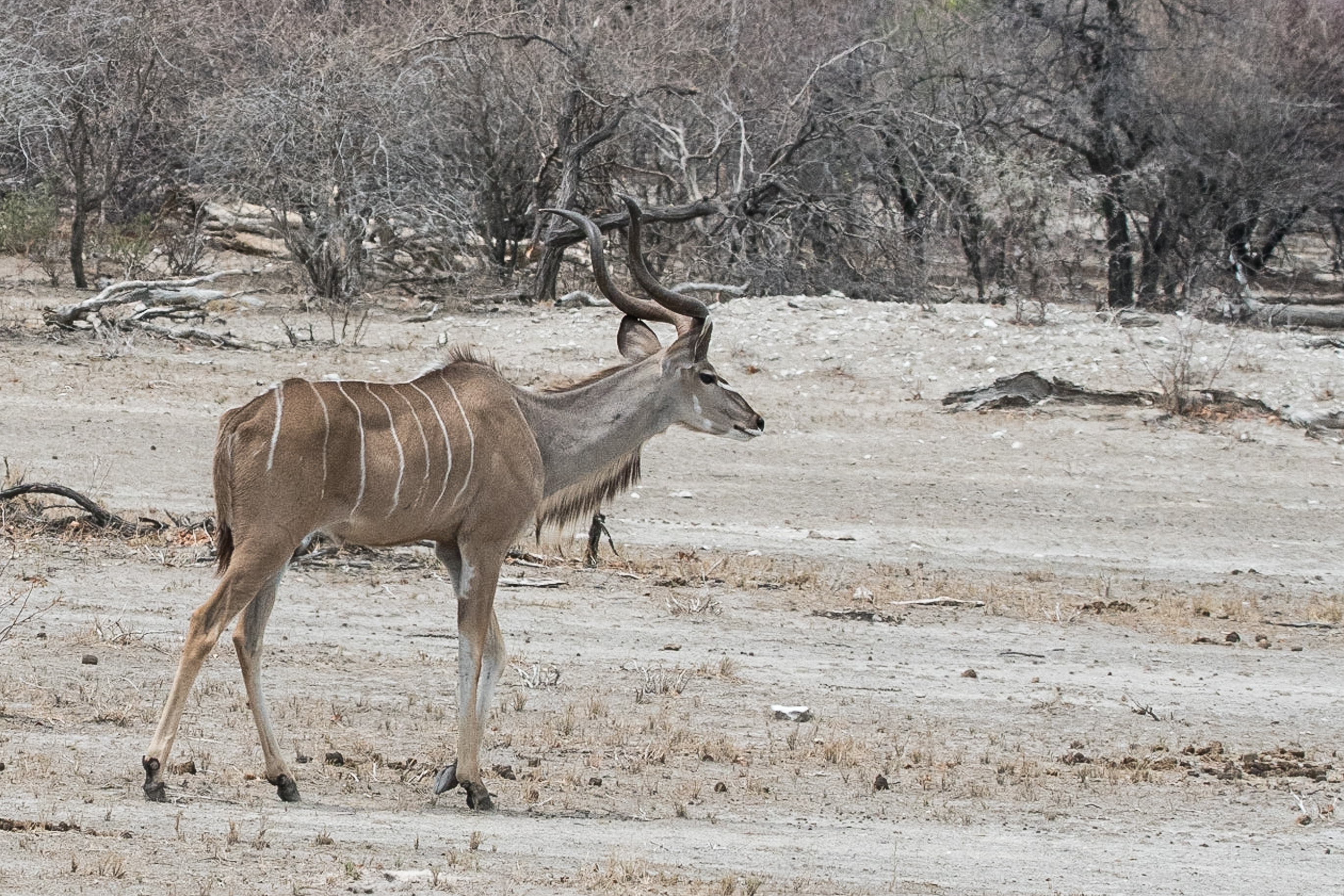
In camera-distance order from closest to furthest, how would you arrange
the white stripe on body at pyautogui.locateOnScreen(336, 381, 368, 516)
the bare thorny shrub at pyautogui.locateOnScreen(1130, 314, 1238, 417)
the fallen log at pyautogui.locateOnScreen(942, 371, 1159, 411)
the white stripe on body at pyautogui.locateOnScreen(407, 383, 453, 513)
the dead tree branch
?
the white stripe on body at pyautogui.locateOnScreen(336, 381, 368, 516)
the white stripe on body at pyautogui.locateOnScreen(407, 383, 453, 513)
the dead tree branch
the bare thorny shrub at pyautogui.locateOnScreen(1130, 314, 1238, 417)
the fallen log at pyautogui.locateOnScreen(942, 371, 1159, 411)

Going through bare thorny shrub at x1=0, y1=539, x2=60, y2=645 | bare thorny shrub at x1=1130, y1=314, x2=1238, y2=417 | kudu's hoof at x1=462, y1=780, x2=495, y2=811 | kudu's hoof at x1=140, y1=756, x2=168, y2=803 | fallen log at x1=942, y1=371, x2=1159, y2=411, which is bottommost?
bare thorny shrub at x1=0, y1=539, x2=60, y2=645

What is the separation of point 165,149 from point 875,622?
14098 mm

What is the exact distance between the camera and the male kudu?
4.97m

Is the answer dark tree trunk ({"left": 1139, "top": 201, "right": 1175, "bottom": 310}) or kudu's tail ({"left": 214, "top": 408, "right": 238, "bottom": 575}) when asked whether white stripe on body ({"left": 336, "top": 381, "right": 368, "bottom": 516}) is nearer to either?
kudu's tail ({"left": 214, "top": 408, "right": 238, "bottom": 575})

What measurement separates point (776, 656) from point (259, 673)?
327cm

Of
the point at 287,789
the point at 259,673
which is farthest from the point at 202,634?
the point at 287,789

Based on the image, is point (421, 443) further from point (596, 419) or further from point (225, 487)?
point (596, 419)

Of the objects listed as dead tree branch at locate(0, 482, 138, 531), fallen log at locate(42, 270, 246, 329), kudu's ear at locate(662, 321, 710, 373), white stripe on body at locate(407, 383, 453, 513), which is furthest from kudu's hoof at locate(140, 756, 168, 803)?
fallen log at locate(42, 270, 246, 329)

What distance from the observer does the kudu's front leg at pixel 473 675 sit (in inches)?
207

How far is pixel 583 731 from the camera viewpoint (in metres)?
6.32

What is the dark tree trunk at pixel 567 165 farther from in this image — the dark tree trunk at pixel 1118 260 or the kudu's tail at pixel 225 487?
the kudu's tail at pixel 225 487

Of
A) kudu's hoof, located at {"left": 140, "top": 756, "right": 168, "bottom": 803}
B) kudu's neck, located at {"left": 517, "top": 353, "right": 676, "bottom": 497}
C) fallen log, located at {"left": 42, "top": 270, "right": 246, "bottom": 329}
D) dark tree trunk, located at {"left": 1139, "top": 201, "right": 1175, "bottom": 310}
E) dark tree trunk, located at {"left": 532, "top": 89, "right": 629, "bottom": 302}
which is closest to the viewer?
kudu's hoof, located at {"left": 140, "top": 756, "right": 168, "bottom": 803}

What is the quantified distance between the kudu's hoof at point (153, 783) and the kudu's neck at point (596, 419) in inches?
65.4

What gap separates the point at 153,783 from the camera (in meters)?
4.84
